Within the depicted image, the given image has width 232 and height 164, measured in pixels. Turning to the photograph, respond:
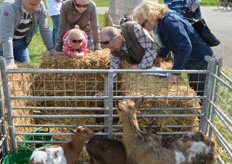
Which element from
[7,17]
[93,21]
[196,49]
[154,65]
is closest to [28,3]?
[7,17]

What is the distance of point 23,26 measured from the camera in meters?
5.60

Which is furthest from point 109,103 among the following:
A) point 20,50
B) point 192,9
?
point 192,9

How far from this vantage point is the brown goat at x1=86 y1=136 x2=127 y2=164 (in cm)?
434

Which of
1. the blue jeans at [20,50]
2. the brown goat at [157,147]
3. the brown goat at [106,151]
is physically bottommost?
the brown goat at [106,151]

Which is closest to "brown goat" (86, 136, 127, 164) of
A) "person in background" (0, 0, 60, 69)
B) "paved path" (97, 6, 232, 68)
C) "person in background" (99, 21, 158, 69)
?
"person in background" (99, 21, 158, 69)

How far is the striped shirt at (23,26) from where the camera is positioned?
544 cm

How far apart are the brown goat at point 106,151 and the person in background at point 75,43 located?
1949 millimetres

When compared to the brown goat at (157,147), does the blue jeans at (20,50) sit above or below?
above

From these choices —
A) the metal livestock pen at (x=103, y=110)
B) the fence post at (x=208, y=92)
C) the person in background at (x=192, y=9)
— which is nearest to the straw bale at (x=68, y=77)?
the metal livestock pen at (x=103, y=110)

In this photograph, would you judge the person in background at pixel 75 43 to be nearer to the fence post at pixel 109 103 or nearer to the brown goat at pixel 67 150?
the fence post at pixel 109 103

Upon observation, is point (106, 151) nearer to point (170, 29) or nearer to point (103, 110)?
point (103, 110)

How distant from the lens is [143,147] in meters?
4.04

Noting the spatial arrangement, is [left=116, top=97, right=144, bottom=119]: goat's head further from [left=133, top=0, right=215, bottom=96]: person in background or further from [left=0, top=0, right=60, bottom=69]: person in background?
[left=0, top=0, right=60, bottom=69]: person in background

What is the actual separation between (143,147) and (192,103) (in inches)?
40.5
